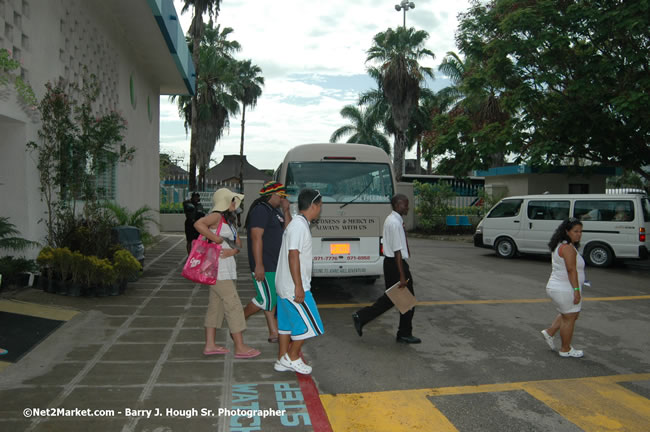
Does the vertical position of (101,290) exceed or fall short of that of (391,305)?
it falls short

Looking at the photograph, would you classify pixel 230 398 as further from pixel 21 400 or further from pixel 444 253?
pixel 444 253

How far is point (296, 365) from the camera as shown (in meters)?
4.61

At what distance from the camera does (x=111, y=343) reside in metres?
5.46

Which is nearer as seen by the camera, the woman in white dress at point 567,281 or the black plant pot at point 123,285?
the woman in white dress at point 567,281

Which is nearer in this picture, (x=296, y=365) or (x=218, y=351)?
(x=296, y=365)

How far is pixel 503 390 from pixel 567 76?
1356 cm

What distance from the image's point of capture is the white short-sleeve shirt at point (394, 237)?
5680mm

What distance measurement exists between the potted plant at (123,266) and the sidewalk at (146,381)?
106cm

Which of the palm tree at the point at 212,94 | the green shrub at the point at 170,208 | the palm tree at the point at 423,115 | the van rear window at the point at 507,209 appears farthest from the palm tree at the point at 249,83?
the van rear window at the point at 507,209

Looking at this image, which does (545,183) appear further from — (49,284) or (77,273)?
(49,284)

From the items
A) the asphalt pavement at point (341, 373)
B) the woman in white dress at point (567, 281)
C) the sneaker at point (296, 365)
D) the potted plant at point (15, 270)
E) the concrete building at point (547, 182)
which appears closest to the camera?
the asphalt pavement at point (341, 373)

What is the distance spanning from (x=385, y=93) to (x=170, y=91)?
1518cm

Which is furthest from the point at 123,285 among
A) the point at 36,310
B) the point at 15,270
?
the point at 36,310

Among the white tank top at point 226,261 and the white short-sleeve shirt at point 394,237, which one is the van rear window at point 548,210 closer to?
the white short-sleeve shirt at point 394,237
